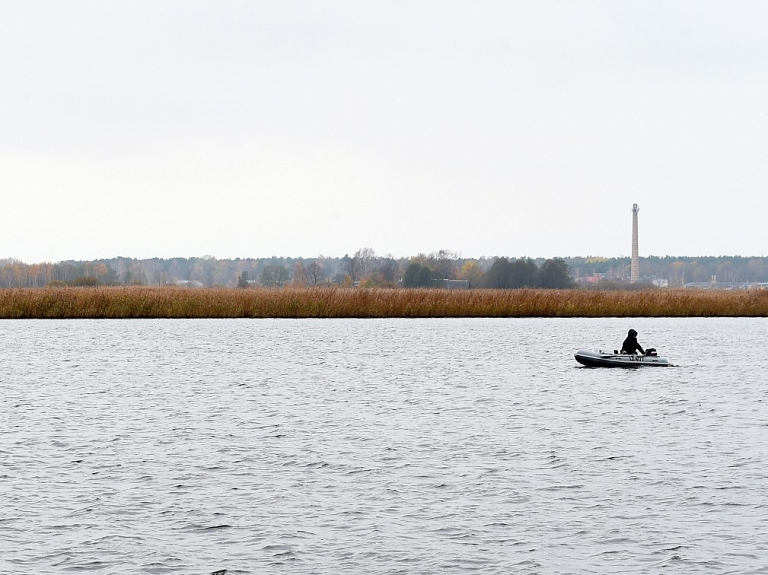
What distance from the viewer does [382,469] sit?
19109 mm

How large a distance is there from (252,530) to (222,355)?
112 feet

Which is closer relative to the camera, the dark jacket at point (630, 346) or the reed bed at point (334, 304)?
the dark jacket at point (630, 346)

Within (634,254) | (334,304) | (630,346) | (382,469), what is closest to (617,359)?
(630,346)

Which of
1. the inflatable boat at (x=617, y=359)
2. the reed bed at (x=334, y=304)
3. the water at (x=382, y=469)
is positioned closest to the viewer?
the water at (x=382, y=469)

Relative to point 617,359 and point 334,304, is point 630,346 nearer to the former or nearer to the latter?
point 617,359

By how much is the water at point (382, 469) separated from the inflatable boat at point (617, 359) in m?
0.51

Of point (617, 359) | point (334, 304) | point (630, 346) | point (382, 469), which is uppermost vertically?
point (334, 304)

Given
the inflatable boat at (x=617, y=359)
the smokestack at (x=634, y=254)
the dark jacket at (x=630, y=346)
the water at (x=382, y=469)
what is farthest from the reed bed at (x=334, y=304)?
the smokestack at (x=634, y=254)

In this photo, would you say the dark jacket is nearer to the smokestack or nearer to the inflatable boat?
the inflatable boat

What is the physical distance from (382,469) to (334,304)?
49848 mm

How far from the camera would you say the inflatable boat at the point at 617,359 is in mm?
38406

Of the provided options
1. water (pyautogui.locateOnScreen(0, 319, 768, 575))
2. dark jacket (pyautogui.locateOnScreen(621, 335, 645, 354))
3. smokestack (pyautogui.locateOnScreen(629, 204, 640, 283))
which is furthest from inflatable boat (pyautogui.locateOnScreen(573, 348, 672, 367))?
smokestack (pyautogui.locateOnScreen(629, 204, 640, 283))

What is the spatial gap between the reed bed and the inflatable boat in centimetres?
2817

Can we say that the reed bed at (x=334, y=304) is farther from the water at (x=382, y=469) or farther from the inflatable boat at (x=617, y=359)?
the inflatable boat at (x=617, y=359)
